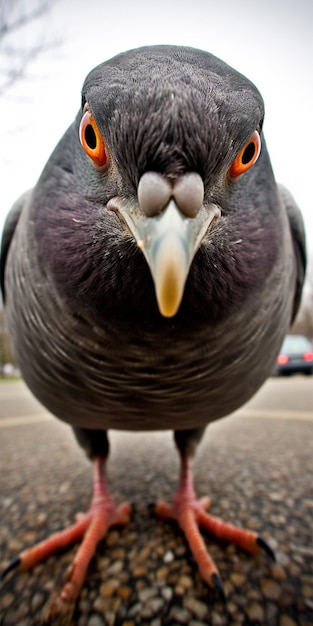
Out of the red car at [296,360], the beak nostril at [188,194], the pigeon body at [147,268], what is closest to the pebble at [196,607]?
the pigeon body at [147,268]

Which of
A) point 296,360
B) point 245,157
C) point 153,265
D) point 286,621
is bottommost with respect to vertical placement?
point 296,360

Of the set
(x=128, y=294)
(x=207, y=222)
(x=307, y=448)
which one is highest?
(x=207, y=222)

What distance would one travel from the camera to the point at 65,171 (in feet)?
4.63

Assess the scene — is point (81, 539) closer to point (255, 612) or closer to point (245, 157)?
point (255, 612)

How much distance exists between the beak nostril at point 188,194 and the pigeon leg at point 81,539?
158cm

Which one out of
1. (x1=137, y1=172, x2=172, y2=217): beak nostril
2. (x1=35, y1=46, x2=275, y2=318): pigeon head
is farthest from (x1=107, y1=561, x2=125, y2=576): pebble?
(x1=137, y1=172, x2=172, y2=217): beak nostril

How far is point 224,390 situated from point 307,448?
2.00 m

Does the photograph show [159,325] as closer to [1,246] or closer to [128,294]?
[128,294]

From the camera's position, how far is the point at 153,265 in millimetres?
915

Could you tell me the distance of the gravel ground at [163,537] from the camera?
1474 millimetres

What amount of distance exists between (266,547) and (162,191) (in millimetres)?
1671

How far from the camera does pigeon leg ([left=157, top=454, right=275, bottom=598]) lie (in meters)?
1.66

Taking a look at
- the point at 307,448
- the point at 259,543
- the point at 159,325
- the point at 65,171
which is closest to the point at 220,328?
the point at 159,325

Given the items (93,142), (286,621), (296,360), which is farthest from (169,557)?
(296,360)
